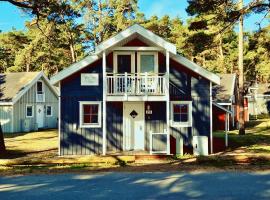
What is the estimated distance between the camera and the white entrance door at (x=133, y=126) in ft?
73.4

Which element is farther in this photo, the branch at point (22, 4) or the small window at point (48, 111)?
the small window at point (48, 111)

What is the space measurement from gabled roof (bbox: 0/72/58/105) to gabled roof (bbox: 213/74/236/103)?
63.6 ft

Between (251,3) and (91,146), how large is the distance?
1265cm

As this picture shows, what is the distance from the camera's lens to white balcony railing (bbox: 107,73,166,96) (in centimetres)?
2155

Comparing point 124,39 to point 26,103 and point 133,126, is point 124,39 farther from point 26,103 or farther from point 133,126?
point 26,103

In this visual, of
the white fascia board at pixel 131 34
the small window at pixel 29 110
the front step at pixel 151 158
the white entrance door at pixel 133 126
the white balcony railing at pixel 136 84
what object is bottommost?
the front step at pixel 151 158

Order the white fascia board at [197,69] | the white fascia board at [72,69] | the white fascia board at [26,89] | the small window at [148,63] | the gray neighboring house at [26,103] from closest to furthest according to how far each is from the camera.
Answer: the white fascia board at [72,69] < the white fascia board at [197,69] < the small window at [148,63] < the white fascia board at [26,89] < the gray neighboring house at [26,103]

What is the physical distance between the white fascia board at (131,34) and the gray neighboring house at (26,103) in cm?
2167

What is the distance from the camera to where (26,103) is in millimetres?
42438

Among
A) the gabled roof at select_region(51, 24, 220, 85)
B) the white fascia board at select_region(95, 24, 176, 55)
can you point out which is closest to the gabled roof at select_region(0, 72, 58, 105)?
the gabled roof at select_region(51, 24, 220, 85)

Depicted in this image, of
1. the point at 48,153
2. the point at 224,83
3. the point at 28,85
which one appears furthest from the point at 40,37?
the point at 48,153

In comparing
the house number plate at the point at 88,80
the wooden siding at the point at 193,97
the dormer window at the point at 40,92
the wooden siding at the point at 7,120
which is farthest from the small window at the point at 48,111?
the wooden siding at the point at 193,97

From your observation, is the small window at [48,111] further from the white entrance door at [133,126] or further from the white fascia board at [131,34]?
the white fascia board at [131,34]

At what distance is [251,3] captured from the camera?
78.8ft
